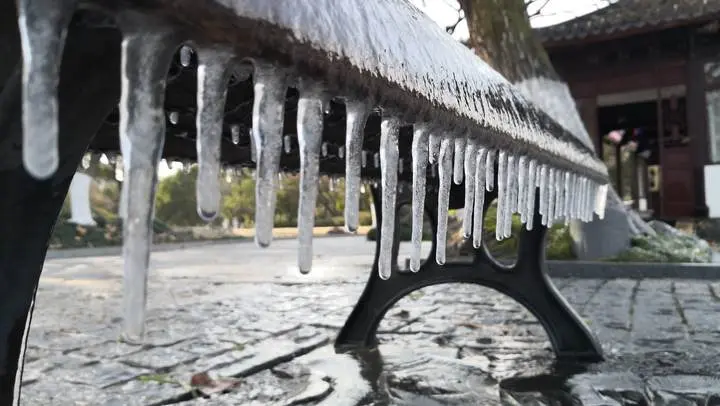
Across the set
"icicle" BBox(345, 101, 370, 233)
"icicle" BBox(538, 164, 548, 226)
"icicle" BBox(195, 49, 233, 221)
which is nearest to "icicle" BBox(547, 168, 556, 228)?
"icicle" BBox(538, 164, 548, 226)

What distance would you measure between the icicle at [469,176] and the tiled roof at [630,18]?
10.4m

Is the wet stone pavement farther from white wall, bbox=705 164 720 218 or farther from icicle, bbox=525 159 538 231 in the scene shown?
white wall, bbox=705 164 720 218

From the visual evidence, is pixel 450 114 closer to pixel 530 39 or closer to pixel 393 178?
pixel 393 178

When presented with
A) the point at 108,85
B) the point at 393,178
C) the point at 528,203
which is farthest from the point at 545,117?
the point at 108,85

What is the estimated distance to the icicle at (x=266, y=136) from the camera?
0.57 metres

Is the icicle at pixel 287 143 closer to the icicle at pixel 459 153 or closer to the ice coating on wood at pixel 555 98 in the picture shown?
the icicle at pixel 459 153

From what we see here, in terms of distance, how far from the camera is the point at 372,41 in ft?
2.50

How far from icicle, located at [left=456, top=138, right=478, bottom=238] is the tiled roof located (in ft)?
34.1

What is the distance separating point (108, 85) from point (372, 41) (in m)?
0.32

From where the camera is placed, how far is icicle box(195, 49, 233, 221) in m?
0.52

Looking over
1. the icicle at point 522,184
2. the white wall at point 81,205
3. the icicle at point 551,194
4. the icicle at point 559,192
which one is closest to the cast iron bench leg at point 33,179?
the icicle at point 522,184

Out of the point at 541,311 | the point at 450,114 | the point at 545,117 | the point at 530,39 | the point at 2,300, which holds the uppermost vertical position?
the point at 530,39

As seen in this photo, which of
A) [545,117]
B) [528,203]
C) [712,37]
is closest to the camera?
[528,203]

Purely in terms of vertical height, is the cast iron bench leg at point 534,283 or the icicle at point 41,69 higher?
the icicle at point 41,69
